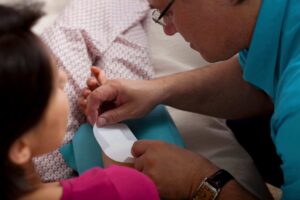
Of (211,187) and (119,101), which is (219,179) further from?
(119,101)

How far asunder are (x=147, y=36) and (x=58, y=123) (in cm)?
88

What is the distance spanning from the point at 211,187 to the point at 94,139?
12.1 inches

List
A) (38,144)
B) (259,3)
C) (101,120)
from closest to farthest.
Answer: (38,144) → (259,3) → (101,120)

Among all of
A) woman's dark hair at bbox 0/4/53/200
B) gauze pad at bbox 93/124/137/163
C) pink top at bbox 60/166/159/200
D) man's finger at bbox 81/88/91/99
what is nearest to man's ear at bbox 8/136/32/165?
woman's dark hair at bbox 0/4/53/200

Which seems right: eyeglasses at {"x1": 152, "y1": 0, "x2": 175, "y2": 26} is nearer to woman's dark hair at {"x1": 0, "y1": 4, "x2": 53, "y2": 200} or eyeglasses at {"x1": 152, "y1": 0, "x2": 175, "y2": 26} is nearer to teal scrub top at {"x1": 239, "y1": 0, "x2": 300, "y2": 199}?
teal scrub top at {"x1": 239, "y1": 0, "x2": 300, "y2": 199}

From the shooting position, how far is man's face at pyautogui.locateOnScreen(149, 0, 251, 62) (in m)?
0.87

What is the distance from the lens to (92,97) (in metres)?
1.06

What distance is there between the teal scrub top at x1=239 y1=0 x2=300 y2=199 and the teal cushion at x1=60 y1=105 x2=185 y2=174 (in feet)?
0.74

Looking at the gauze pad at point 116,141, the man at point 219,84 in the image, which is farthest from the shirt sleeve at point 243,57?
the gauze pad at point 116,141

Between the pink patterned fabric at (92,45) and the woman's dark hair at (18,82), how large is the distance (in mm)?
475

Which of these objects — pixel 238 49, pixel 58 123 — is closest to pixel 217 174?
pixel 238 49

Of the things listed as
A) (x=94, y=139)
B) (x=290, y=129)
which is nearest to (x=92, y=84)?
(x=94, y=139)

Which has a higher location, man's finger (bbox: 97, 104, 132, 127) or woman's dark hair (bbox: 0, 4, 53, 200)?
woman's dark hair (bbox: 0, 4, 53, 200)

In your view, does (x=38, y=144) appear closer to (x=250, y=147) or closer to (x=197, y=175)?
(x=197, y=175)
